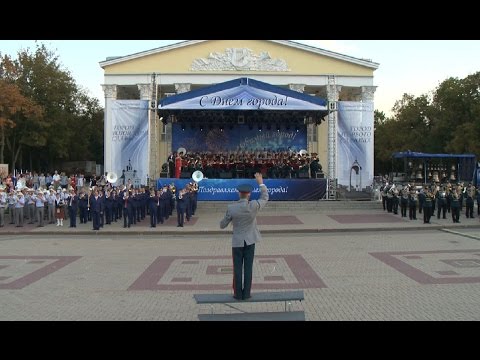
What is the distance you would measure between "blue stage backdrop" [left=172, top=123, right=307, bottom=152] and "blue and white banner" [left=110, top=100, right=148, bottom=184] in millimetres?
8547

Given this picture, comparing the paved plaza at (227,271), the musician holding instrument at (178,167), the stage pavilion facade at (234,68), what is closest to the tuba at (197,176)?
the musician holding instrument at (178,167)

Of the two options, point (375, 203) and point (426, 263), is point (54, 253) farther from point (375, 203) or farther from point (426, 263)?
point (375, 203)

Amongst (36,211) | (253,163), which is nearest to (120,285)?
(36,211)

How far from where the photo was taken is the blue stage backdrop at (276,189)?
102 ft

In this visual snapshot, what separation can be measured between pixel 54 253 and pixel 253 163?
1839 centimetres

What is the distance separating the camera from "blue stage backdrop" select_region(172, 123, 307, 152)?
42.1 m

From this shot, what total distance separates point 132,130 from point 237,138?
10.9 metres

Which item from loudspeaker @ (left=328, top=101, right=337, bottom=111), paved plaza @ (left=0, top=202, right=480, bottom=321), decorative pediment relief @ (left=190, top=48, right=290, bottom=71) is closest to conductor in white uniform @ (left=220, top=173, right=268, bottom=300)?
paved plaza @ (left=0, top=202, right=480, bottom=321)

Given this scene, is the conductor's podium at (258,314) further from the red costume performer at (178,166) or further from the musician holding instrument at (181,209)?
the red costume performer at (178,166)

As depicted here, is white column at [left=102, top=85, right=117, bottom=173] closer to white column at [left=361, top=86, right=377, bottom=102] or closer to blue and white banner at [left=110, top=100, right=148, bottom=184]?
blue and white banner at [left=110, top=100, right=148, bottom=184]

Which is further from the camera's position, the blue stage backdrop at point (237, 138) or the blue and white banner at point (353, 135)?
the blue stage backdrop at point (237, 138)

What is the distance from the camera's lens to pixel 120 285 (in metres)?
11.3

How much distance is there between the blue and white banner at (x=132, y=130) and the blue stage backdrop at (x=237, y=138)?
8547 mm

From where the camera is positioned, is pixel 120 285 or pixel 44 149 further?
pixel 44 149
